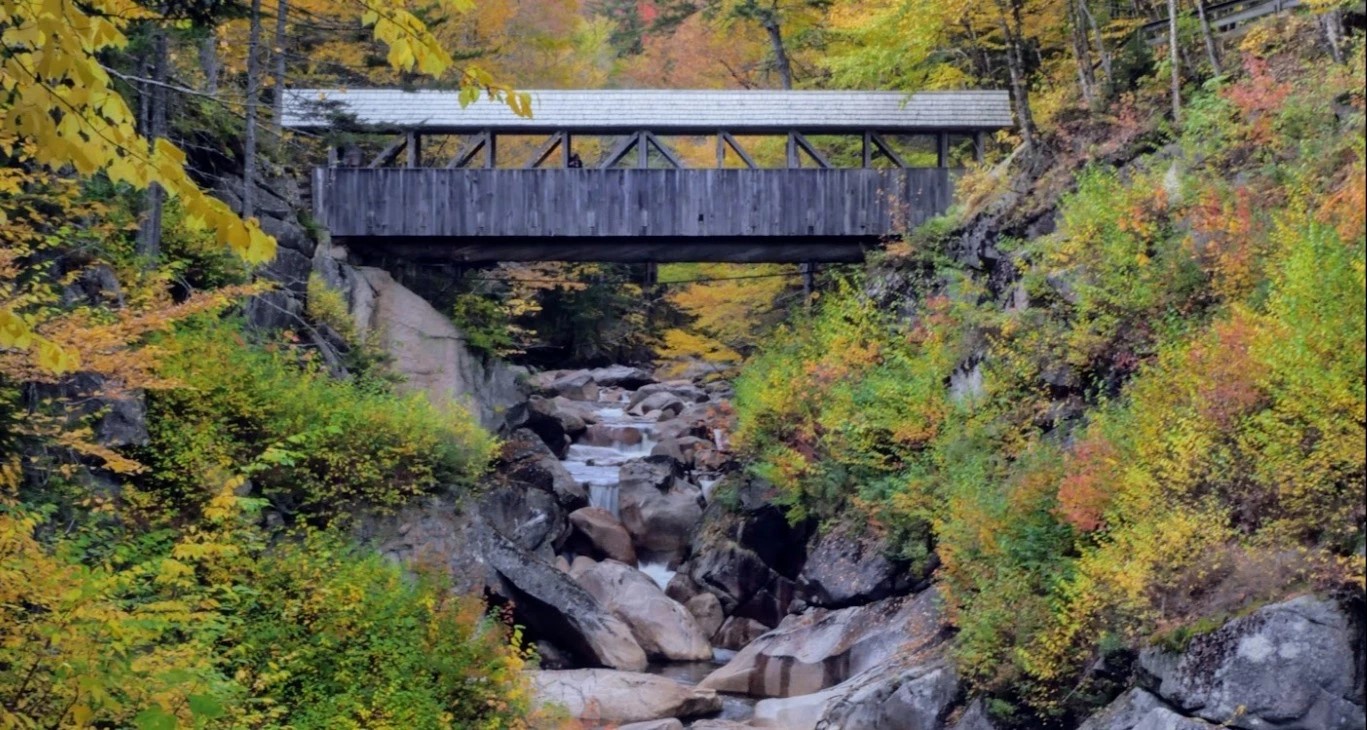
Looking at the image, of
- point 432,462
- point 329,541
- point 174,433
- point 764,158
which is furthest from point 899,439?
point 764,158

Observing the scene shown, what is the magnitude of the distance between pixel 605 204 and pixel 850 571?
771cm

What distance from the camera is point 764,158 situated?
23.2 meters

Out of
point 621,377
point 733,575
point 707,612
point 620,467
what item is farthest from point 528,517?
point 621,377

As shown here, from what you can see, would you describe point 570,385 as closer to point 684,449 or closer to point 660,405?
point 660,405

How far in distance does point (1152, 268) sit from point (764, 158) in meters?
13.7

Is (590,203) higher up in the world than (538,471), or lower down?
higher up

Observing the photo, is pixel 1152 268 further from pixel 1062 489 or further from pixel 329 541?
pixel 329 541

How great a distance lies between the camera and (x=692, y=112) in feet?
57.6

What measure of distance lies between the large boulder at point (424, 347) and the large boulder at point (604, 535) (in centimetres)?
207

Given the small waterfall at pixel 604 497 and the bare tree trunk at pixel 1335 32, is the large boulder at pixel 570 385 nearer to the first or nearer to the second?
the small waterfall at pixel 604 497

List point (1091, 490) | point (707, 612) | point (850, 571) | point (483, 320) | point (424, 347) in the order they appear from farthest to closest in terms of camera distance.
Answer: point (483, 320), point (424, 347), point (707, 612), point (850, 571), point (1091, 490)

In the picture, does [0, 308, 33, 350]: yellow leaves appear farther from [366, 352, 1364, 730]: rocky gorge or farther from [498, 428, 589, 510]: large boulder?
[498, 428, 589, 510]: large boulder

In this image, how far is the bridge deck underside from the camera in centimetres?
1784

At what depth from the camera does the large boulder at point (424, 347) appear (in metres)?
16.5
